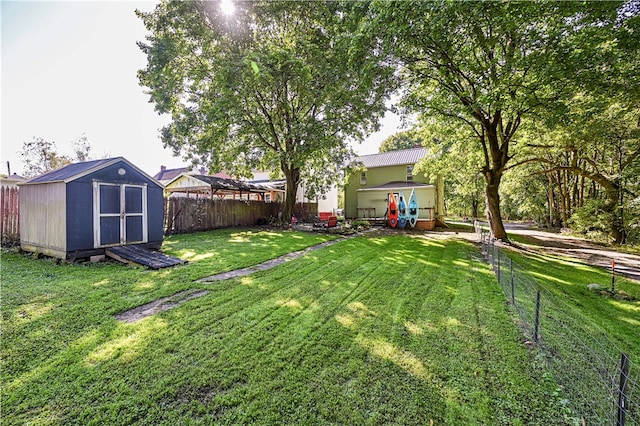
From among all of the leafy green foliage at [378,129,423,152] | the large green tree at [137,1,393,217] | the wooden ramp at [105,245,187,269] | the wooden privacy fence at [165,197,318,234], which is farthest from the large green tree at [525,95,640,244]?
the leafy green foliage at [378,129,423,152]

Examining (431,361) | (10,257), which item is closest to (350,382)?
(431,361)

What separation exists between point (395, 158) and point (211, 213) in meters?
16.2

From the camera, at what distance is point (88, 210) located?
6.79m

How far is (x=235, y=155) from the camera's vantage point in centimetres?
1633

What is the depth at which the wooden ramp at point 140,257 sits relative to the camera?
6457 mm

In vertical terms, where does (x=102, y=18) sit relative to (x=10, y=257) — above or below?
above

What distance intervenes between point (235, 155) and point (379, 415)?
52.7 ft

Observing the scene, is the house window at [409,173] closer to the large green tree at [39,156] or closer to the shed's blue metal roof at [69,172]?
the shed's blue metal roof at [69,172]

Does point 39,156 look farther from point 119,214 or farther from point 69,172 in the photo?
point 119,214

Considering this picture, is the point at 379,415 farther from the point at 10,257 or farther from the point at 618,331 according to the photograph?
the point at 10,257

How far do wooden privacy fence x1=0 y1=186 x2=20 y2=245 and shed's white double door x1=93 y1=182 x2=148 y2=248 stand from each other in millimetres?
3794

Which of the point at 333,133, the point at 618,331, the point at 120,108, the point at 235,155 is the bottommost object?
the point at 618,331

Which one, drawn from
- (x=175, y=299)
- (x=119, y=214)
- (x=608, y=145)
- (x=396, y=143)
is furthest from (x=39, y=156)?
(x=396, y=143)

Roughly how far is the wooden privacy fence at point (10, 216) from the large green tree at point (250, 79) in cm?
677
